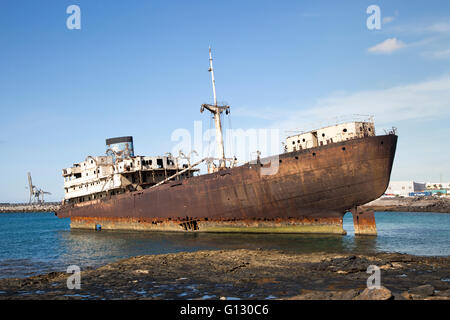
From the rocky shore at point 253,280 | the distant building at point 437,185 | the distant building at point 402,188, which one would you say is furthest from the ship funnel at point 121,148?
the distant building at point 437,185

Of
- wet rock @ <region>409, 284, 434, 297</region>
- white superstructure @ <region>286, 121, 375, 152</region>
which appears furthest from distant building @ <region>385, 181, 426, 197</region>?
wet rock @ <region>409, 284, 434, 297</region>

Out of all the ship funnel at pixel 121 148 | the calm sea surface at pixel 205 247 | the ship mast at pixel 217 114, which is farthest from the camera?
the ship funnel at pixel 121 148

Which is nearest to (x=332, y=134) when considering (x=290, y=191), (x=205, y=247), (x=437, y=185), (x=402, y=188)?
(x=290, y=191)

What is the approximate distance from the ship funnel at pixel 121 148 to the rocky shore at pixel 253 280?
26.4 metres

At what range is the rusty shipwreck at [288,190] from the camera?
22.1 meters

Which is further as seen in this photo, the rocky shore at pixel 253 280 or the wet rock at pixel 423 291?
the rocky shore at pixel 253 280

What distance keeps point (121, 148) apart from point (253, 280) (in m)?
32.2

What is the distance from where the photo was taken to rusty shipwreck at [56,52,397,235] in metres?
22.1

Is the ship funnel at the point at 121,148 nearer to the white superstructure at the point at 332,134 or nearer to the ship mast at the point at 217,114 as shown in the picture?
the ship mast at the point at 217,114

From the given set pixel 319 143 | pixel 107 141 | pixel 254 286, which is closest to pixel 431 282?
pixel 254 286

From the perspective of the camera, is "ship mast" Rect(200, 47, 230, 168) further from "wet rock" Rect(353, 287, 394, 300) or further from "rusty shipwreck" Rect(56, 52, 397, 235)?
"wet rock" Rect(353, 287, 394, 300)

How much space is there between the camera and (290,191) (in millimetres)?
23312
